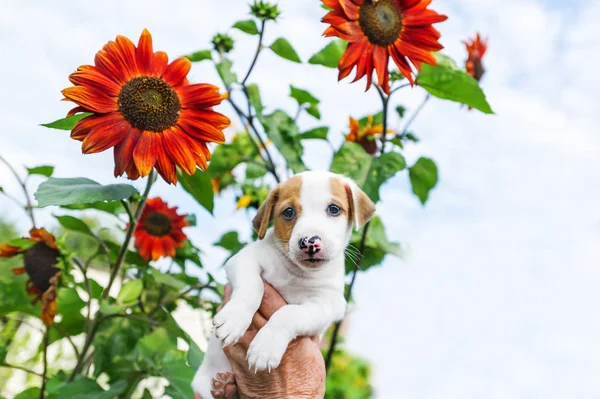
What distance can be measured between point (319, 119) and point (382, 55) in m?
0.57

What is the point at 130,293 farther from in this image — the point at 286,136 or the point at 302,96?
the point at 302,96

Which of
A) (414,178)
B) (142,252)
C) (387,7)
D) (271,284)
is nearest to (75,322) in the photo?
(142,252)

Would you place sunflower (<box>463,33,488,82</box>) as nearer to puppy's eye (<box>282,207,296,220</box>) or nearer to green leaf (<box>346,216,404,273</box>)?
green leaf (<box>346,216,404,273</box>)

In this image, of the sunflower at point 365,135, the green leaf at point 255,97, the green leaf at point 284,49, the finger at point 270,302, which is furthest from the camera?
the sunflower at point 365,135

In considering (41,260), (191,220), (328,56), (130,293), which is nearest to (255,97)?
(328,56)

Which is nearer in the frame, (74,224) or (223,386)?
(223,386)

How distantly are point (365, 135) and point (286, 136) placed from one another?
28cm

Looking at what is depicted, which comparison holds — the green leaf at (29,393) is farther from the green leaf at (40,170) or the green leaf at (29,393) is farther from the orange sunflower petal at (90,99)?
the orange sunflower petal at (90,99)

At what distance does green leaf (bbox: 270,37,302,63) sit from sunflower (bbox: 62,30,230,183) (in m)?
0.40

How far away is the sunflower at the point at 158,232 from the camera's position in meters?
1.99

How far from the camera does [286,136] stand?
6.28ft

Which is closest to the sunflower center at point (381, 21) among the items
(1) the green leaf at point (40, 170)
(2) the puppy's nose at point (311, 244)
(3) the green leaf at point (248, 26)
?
(3) the green leaf at point (248, 26)

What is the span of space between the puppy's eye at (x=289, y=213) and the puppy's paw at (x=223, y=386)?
0.45m

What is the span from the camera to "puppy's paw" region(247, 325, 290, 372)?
48.1 inches
